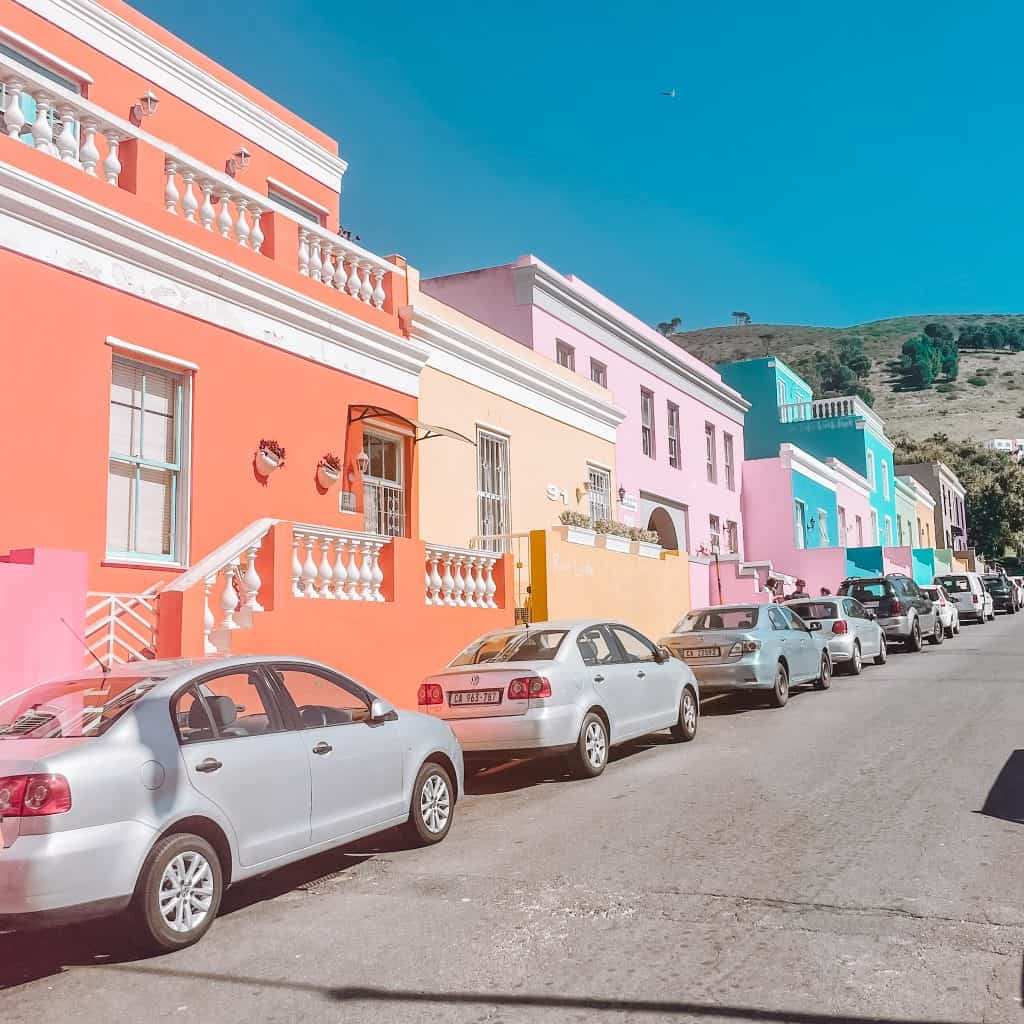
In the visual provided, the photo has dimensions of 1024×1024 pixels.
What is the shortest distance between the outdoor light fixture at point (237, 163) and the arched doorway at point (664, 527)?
13400mm

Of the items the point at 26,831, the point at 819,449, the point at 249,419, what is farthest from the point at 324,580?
the point at 819,449

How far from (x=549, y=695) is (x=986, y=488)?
7903cm

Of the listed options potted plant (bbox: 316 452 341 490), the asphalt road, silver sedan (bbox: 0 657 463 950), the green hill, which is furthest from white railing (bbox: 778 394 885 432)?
the green hill

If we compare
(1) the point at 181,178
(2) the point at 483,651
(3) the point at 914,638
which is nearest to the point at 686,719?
(2) the point at 483,651

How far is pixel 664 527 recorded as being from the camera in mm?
25953

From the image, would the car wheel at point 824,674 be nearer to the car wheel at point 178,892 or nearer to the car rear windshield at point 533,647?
the car rear windshield at point 533,647

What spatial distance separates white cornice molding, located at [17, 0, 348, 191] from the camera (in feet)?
41.2

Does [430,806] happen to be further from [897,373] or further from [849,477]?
[897,373]

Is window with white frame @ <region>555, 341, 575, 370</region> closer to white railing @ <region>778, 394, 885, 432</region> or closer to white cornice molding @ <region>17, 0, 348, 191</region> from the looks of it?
white cornice molding @ <region>17, 0, 348, 191</region>

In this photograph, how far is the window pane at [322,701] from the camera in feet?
21.4

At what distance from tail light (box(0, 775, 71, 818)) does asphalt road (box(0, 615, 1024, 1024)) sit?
0.81 m

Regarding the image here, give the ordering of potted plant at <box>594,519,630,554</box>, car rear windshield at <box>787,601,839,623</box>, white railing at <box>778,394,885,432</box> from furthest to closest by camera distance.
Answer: white railing at <box>778,394,885,432</box> < car rear windshield at <box>787,601,839,623</box> < potted plant at <box>594,519,630,554</box>

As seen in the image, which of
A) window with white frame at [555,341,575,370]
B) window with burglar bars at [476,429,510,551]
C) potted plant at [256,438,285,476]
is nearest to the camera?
potted plant at [256,438,285,476]

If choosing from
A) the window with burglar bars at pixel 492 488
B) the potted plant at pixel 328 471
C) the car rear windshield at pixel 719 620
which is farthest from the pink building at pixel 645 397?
the potted plant at pixel 328 471
